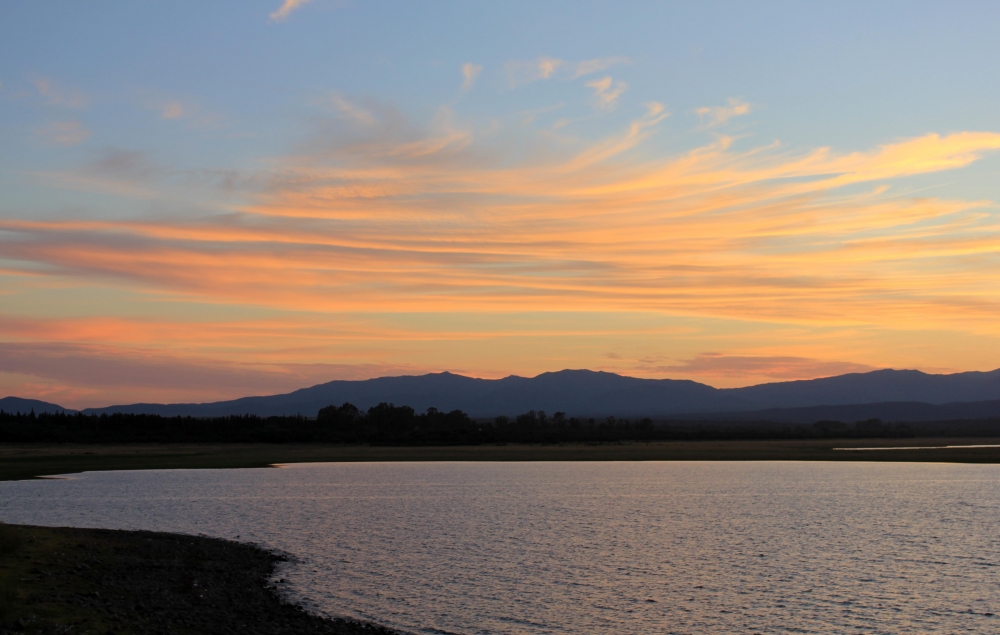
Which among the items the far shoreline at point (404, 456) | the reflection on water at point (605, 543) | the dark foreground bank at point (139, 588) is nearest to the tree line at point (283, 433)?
the far shoreline at point (404, 456)

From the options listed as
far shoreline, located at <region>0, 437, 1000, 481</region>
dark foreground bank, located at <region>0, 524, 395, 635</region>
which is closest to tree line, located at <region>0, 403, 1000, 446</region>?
far shoreline, located at <region>0, 437, 1000, 481</region>

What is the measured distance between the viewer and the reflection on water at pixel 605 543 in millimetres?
23281

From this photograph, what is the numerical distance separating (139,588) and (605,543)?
1872 centimetres

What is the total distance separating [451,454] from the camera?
112 metres

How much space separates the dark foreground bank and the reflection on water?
1.84m

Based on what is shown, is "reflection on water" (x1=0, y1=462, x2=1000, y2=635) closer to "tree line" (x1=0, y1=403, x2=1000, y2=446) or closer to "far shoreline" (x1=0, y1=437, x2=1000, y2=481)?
"far shoreline" (x1=0, y1=437, x2=1000, y2=481)

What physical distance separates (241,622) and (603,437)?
144m

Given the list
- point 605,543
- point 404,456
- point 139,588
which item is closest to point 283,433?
point 404,456

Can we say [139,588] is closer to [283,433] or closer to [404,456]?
[404,456]

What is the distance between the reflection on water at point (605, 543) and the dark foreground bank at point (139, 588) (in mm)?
1839

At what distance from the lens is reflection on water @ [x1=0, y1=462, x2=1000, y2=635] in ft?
76.4

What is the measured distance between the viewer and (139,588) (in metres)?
24.0

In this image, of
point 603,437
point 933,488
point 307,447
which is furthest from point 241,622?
point 603,437

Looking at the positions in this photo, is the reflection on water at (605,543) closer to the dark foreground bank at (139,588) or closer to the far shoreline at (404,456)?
the dark foreground bank at (139,588)
